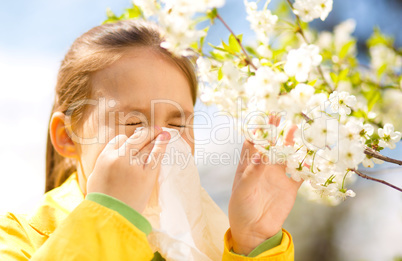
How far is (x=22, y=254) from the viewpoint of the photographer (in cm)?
93

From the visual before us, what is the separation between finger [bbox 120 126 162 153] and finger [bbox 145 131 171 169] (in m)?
0.03

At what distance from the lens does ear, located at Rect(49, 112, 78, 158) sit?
1179 mm

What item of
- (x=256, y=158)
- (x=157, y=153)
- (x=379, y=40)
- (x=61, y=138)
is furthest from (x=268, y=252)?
(x=379, y=40)

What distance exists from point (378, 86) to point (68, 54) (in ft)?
3.54

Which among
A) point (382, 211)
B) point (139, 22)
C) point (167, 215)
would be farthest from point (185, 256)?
point (382, 211)

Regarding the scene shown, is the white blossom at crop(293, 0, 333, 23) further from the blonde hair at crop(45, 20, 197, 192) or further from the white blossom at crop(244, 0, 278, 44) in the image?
the blonde hair at crop(45, 20, 197, 192)

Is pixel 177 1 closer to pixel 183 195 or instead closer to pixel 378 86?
pixel 183 195

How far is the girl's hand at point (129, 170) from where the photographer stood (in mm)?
832

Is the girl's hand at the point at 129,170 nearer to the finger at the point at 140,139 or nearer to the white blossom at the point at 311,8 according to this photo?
the finger at the point at 140,139

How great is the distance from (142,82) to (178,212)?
36cm

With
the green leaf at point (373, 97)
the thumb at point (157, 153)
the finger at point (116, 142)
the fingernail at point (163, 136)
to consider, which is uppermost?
the finger at point (116, 142)

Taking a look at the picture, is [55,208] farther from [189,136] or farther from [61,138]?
[189,136]

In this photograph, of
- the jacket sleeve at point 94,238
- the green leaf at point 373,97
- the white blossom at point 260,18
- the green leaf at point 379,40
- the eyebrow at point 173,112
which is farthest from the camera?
the green leaf at point 379,40

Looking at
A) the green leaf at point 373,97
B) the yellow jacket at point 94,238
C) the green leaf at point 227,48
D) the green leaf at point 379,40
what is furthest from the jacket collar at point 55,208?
the green leaf at point 379,40
